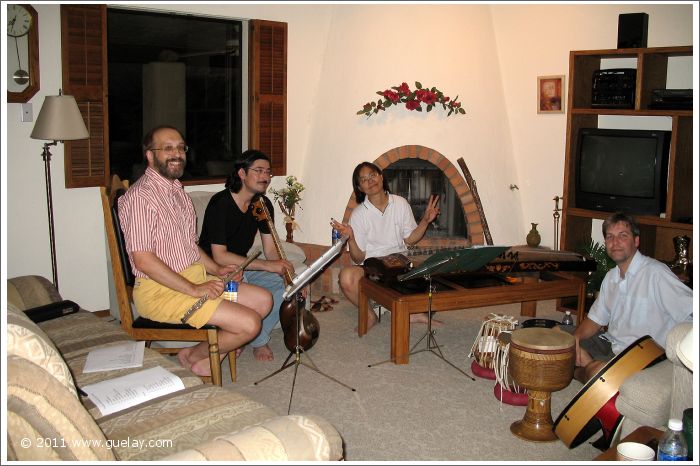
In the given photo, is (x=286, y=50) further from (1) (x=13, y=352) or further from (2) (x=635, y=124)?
(1) (x=13, y=352)

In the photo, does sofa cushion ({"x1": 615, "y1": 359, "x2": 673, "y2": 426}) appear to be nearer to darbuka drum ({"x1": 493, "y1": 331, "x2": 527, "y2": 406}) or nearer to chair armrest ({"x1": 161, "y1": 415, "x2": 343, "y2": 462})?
darbuka drum ({"x1": 493, "y1": 331, "x2": 527, "y2": 406})

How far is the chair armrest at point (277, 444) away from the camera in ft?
6.07

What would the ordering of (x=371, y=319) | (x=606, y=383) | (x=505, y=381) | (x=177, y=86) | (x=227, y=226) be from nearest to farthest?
(x=606, y=383), (x=505, y=381), (x=227, y=226), (x=371, y=319), (x=177, y=86)

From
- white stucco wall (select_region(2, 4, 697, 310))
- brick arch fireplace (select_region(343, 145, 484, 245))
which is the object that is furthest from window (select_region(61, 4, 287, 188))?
brick arch fireplace (select_region(343, 145, 484, 245))

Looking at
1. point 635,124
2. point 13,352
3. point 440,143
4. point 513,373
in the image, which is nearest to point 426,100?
point 440,143

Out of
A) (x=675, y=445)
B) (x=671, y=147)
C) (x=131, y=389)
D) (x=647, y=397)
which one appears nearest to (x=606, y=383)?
(x=647, y=397)

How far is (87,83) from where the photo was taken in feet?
15.1

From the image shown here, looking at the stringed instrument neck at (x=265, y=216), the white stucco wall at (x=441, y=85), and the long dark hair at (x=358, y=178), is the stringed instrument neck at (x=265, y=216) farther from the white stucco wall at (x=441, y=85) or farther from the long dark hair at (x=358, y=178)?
the white stucco wall at (x=441, y=85)

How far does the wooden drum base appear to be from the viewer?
3117 mm

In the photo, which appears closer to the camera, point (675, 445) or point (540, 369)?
point (675, 445)

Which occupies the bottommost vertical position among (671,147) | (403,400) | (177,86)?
(403,400)

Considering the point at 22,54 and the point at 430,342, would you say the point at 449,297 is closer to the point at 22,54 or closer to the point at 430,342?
the point at 430,342

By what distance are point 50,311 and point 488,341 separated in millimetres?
2131

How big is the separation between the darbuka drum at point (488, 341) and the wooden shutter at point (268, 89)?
246cm
